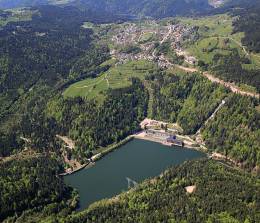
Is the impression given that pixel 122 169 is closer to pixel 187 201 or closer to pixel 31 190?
pixel 31 190

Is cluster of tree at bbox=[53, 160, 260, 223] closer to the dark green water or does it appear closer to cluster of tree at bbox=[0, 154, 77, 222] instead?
the dark green water

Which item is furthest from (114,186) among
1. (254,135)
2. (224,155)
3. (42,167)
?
(254,135)

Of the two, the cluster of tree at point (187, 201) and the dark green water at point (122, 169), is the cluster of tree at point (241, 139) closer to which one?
the dark green water at point (122, 169)

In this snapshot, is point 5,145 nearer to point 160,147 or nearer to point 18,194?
point 18,194

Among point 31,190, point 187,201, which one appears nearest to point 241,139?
point 187,201

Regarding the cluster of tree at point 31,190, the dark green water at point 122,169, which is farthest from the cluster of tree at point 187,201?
the cluster of tree at point 31,190

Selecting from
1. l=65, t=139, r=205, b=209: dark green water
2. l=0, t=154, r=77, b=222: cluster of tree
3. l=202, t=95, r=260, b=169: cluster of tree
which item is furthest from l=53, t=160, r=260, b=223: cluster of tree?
l=202, t=95, r=260, b=169: cluster of tree
